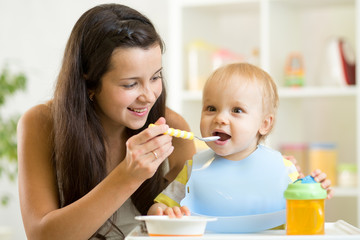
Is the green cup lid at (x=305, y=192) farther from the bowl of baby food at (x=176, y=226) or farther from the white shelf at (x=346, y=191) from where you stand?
the white shelf at (x=346, y=191)

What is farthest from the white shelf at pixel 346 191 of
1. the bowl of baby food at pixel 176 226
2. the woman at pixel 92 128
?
the bowl of baby food at pixel 176 226

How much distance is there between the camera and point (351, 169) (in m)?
3.38

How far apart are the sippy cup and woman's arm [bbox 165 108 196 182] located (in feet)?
2.31

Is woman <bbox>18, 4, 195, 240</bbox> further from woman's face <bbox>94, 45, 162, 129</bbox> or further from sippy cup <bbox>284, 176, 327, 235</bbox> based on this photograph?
sippy cup <bbox>284, 176, 327, 235</bbox>

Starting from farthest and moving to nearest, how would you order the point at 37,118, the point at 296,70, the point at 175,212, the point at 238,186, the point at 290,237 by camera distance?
the point at 296,70, the point at 37,118, the point at 238,186, the point at 175,212, the point at 290,237

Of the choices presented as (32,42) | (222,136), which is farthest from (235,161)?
(32,42)

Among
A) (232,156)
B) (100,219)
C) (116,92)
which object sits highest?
(116,92)

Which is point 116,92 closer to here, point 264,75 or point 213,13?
point 264,75

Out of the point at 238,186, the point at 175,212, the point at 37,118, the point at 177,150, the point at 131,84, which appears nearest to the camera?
the point at 175,212

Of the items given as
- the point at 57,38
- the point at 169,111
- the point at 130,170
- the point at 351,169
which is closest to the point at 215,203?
the point at 130,170

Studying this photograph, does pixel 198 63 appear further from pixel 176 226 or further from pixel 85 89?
pixel 176 226

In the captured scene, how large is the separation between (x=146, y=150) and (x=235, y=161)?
0.28 metres

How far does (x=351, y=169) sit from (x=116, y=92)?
216cm

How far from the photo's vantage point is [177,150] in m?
1.96
